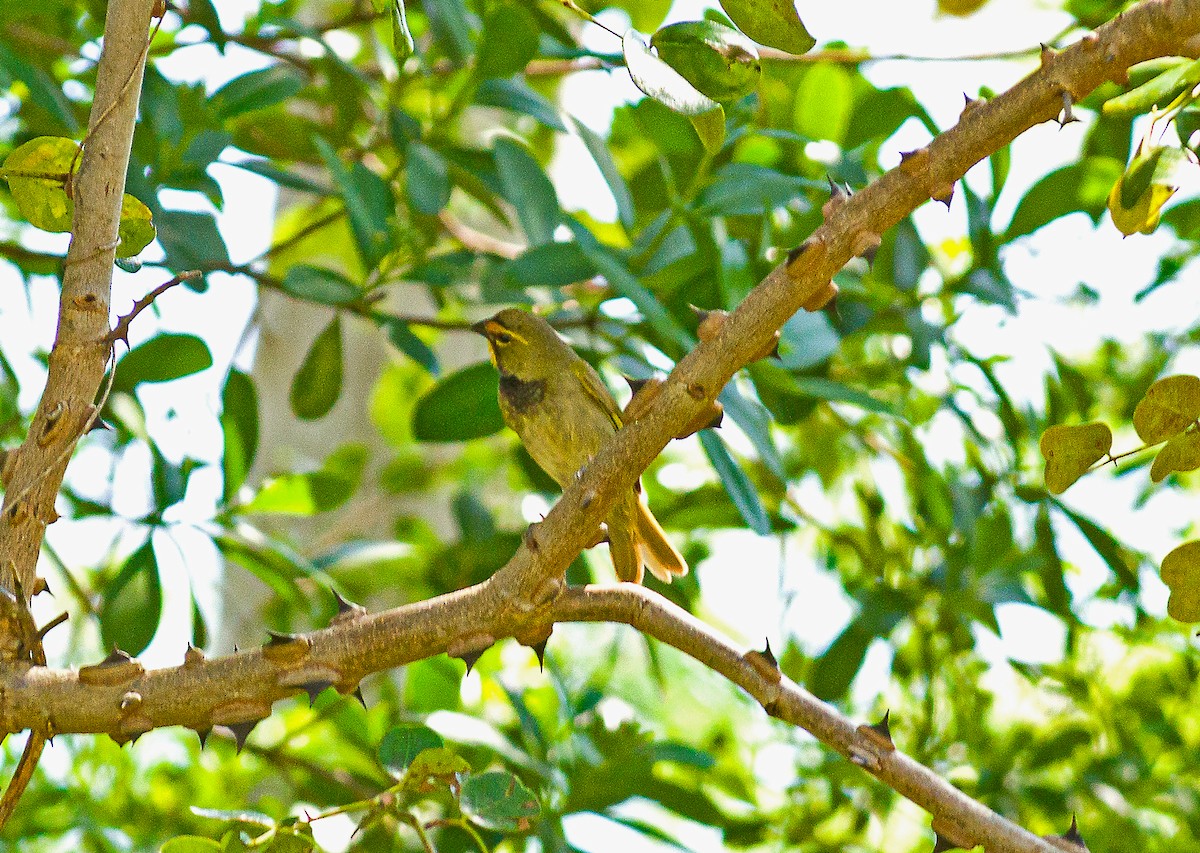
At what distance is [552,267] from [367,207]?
1.37ft

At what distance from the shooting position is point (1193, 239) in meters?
2.79

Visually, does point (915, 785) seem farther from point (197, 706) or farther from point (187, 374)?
point (187, 374)

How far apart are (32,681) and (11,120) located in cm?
179

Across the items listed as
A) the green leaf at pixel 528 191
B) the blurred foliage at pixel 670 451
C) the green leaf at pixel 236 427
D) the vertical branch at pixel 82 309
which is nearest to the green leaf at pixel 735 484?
the blurred foliage at pixel 670 451

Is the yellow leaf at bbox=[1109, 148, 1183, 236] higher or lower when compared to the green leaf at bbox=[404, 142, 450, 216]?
lower

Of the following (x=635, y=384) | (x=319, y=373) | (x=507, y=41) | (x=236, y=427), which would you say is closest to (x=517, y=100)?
(x=507, y=41)

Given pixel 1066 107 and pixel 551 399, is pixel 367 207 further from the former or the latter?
pixel 1066 107

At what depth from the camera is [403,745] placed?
1.57 meters

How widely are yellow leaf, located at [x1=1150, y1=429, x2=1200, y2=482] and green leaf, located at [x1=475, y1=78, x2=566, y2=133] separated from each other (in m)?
1.61

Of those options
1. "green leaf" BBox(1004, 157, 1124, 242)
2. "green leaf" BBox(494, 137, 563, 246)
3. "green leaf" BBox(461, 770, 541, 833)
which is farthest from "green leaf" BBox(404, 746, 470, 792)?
"green leaf" BBox(1004, 157, 1124, 242)

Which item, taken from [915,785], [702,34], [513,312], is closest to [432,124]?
[513,312]

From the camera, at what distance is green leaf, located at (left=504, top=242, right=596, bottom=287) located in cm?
222

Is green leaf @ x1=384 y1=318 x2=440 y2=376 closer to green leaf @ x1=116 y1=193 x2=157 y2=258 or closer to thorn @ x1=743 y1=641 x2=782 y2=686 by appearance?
green leaf @ x1=116 y1=193 x2=157 y2=258

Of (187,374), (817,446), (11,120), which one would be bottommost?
(187,374)
